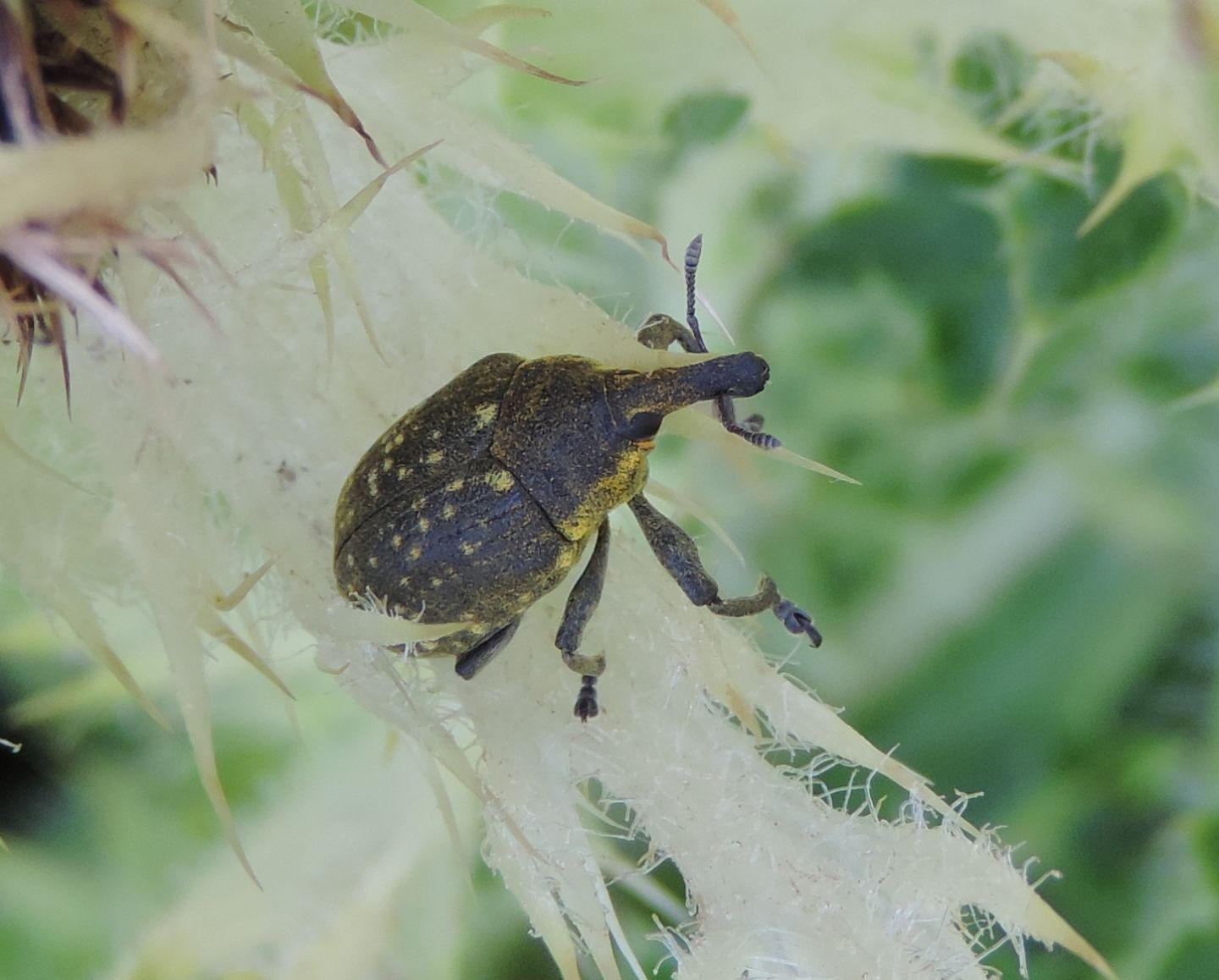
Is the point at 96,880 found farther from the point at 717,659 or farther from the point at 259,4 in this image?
the point at 259,4

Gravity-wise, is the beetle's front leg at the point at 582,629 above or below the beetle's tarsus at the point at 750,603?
above

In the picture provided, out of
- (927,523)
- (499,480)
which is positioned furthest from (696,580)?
Answer: (927,523)

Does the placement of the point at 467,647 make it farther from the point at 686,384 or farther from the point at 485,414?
the point at 686,384

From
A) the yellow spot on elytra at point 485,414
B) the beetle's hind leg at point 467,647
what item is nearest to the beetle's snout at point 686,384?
the yellow spot on elytra at point 485,414

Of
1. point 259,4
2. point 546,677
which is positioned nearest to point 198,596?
point 546,677

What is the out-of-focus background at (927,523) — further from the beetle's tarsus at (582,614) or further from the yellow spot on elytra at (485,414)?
the beetle's tarsus at (582,614)

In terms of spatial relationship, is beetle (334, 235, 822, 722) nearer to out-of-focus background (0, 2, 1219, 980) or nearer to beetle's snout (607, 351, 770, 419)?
beetle's snout (607, 351, 770, 419)
